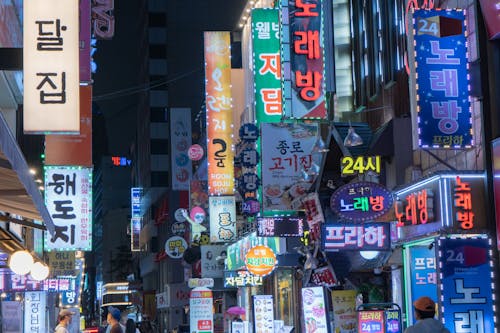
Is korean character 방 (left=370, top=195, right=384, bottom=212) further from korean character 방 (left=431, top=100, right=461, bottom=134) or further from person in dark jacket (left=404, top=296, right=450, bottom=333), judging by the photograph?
person in dark jacket (left=404, top=296, right=450, bottom=333)

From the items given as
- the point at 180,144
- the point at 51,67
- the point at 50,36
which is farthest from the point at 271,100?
the point at 180,144

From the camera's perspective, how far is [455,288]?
51.1 ft

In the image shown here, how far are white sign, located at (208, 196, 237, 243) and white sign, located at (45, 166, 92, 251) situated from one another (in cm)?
1704

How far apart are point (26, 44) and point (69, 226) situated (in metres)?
9.27

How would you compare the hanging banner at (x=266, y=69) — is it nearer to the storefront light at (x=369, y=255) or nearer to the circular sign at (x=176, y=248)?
the storefront light at (x=369, y=255)

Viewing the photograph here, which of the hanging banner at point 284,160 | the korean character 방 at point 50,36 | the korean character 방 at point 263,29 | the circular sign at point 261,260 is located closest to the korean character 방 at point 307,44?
the hanging banner at point 284,160

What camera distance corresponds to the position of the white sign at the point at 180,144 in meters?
61.3

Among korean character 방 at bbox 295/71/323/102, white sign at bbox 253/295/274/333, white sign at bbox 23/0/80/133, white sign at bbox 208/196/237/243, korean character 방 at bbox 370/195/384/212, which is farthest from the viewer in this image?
white sign at bbox 208/196/237/243

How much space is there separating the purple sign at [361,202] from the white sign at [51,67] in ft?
Answer: 24.0

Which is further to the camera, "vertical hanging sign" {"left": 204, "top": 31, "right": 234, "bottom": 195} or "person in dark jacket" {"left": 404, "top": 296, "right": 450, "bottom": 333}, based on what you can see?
"vertical hanging sign" {"left": 204, "top": 31, "right": 234, "bottom": 195}

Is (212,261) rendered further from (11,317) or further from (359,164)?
(359,164)

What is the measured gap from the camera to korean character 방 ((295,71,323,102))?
74.9 ft

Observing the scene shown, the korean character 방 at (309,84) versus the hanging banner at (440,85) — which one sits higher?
the korean character 방 at (309,84)

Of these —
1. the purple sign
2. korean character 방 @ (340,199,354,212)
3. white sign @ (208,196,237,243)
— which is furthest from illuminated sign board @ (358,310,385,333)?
white sign @ (208,196,237,243)
